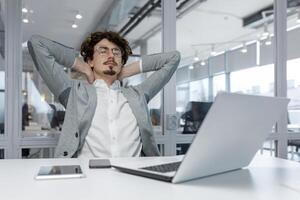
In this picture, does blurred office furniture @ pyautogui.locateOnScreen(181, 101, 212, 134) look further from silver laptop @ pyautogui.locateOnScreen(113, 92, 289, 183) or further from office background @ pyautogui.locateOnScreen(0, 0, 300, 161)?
silver laptop @ pyautogui.locateOnScreen(113, 92, 289, 183)

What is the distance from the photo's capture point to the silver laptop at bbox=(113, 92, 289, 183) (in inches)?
27.8

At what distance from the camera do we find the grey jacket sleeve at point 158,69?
6.56 ft

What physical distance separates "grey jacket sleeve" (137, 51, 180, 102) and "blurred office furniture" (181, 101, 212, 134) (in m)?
0.57

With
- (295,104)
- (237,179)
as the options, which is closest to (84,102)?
(237,179)

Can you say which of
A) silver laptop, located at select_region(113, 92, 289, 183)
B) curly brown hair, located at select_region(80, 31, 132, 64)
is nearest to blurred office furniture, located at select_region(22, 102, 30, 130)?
curly brown hair, located at select_region(80, 31, 132, 64)

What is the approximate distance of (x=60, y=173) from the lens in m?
0.87

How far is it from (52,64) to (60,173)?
1033 mm

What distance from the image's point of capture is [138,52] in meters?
2.50

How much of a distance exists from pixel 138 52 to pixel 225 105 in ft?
6.09

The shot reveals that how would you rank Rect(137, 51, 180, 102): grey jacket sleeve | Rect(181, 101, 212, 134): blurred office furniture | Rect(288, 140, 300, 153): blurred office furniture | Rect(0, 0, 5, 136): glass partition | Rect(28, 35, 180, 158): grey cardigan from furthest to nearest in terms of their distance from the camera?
Rect(288, 140, 300, 153): blurred office furniture → Rect(181, 101, 212, 134): blurred office furniture → Rect(0, 0, 5, 136): glass partition → Rect(137, 51, 180, 102): grey jacket sleeve → Rect(28, 35, 180, 158): grey cardigan

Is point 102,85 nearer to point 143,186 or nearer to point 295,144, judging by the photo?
point 143,186

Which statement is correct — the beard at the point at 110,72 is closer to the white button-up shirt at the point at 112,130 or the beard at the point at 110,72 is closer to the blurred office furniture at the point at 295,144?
the white button-up shirt at the point at 112,130

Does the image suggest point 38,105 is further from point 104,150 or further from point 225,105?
point 225,105

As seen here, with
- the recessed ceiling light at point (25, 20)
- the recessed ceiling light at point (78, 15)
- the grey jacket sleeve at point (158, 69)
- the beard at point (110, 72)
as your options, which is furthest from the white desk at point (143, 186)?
the recessed ceiling light at point (78, 15)
